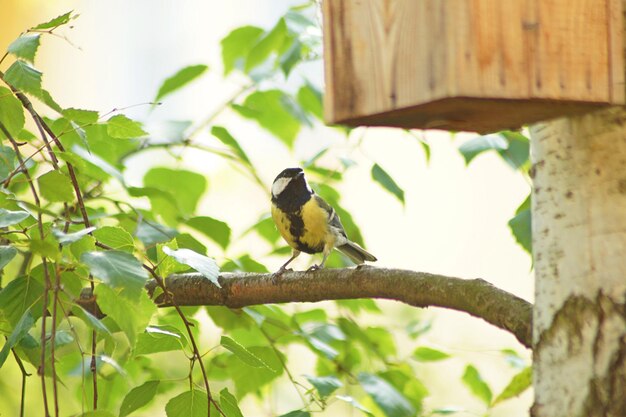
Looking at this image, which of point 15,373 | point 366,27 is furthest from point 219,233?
point 15,373

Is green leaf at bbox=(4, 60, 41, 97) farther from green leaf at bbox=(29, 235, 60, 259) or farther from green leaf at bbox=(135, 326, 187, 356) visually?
green leaf at bbox=(135, 326, 187, 356)

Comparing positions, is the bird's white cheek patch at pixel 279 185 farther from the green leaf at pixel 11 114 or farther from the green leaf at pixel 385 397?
the green leaf at pixel 11 114

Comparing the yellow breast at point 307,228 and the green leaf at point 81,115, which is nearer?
the green leaf at point 81,115

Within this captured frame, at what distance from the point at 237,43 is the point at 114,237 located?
1.18 metres

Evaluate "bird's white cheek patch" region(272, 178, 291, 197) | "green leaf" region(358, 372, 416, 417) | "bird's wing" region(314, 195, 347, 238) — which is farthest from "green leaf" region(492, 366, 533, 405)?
"bird's white cheek patch" region(272, 178, 291, 197)

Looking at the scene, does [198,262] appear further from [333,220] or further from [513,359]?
[333,220]

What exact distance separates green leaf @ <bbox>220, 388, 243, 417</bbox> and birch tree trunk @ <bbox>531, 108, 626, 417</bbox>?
0.51m

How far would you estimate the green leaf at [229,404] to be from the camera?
59.4 inches

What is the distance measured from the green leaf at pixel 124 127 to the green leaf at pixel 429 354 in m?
1.09

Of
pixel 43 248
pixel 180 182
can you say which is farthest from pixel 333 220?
pixel 43 248

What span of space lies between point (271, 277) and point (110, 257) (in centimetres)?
71

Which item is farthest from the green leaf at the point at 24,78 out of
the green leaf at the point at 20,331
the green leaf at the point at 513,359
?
the green leaf at the point at 513,359

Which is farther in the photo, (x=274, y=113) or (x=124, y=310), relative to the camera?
(x=274, y=113)

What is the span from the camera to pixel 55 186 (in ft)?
4.48
